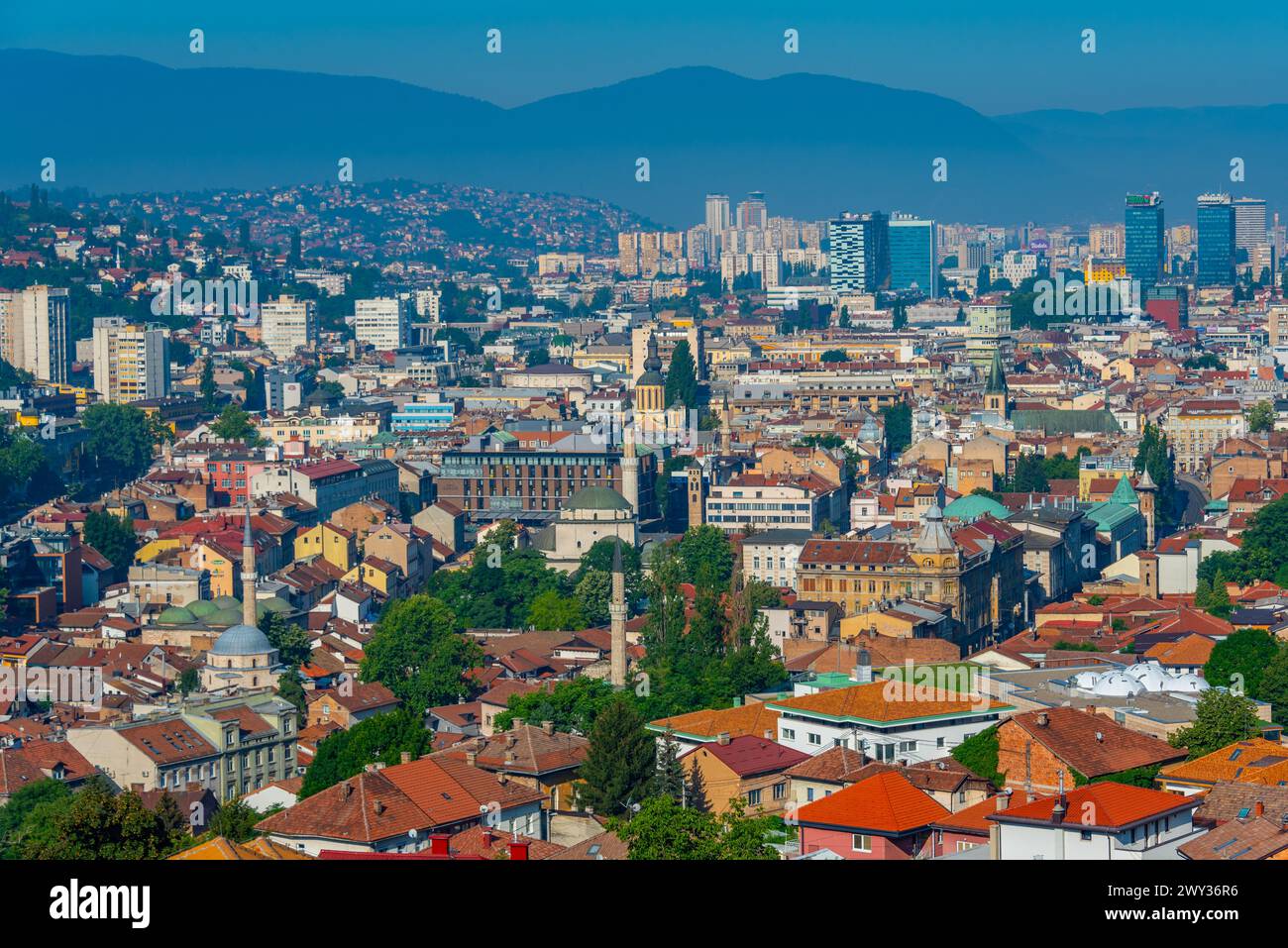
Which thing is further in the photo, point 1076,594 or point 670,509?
point 670,509

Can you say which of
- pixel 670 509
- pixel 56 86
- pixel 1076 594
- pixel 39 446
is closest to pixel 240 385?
pixel 39 446

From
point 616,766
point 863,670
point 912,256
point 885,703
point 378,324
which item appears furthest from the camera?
point 912,256

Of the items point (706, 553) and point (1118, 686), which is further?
point (706, 553)

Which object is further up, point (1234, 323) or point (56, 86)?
point (56, 86)

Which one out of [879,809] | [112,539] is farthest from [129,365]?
[879,809]

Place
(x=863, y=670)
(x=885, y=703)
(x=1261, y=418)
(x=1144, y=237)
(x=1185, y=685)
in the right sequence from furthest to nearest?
1. (x=1144, y=237)
2. (x=1261, y=418)
3. (x=863, y=670)
4. (x=1185, y=685)
5. (x=885, y=703)

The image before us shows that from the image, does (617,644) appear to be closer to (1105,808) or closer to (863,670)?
(863,670)
